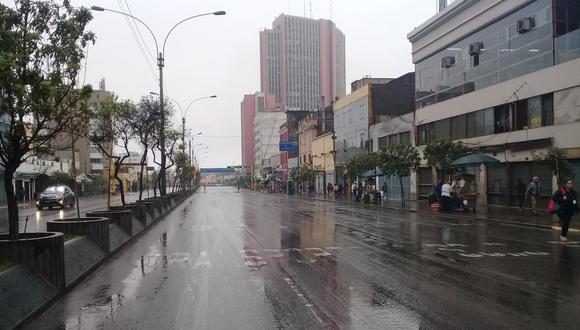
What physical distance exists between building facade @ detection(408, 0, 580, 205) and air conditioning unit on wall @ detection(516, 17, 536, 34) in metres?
0.05

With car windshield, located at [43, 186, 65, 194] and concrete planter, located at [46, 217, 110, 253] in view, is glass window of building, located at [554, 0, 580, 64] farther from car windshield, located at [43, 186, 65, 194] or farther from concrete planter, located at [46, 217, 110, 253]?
car windshield, located at [43, 186, 65, 194]

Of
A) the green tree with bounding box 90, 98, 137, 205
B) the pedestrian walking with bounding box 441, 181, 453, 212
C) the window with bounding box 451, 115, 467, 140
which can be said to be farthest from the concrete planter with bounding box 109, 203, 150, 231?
the window with bounding box 451, 115, 467, 140

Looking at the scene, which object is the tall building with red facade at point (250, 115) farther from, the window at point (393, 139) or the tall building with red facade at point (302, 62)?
the window at point (393, 139)

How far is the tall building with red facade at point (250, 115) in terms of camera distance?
488 ft

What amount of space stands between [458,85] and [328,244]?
24.8m

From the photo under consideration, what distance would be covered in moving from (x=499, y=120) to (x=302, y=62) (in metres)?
113

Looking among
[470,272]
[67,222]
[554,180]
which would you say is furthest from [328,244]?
[554,180]

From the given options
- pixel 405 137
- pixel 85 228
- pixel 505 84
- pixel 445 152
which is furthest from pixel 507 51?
pixel 85 228

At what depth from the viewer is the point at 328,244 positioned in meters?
14.7

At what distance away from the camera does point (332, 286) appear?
8.81 meters

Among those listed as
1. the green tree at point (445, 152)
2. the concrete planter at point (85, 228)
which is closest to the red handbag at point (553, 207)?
the concrete planter at point (85, 228)

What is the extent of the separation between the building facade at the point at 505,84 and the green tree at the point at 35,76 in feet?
67.4

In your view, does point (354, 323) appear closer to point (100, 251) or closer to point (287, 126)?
point (100, 251)

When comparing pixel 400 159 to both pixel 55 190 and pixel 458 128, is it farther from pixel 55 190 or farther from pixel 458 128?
pixel 55 190
